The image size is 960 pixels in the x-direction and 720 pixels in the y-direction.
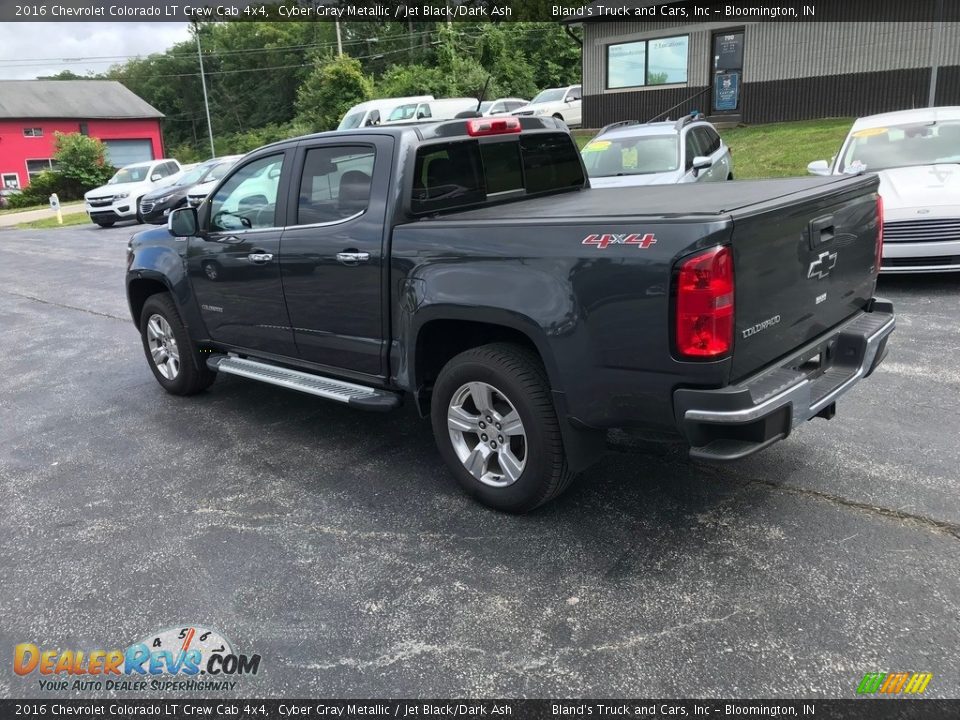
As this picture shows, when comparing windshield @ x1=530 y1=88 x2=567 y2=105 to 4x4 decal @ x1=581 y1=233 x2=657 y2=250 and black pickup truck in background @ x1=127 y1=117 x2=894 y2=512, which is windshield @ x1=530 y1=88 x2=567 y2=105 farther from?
4x4 decal @ x1=581 y1=233 x2=657 y2=250

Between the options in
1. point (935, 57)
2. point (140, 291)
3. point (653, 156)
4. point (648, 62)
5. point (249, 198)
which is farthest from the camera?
point (648, 62)

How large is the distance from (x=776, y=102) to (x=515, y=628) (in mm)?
20816

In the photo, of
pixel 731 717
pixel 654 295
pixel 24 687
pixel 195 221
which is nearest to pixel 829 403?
pixel 654 295

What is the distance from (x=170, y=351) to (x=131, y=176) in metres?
20.0

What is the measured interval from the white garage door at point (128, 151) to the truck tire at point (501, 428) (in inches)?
2229

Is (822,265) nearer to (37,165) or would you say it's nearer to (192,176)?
(192,176)

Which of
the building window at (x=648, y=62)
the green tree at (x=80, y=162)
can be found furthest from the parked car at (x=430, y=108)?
the green tree at (x=80, y=162)

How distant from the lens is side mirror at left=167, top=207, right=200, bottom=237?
548 centimetres

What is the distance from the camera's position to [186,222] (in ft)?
18.0

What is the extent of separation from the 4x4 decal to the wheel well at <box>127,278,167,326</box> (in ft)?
13.7

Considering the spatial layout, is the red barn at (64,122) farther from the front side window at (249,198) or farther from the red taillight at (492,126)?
the red taillight at (492,126)

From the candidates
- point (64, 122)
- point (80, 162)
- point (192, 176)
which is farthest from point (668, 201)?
point (64, 122)

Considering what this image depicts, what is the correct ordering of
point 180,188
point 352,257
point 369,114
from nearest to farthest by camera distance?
point 352,257 → point 180,188 → point 369,114

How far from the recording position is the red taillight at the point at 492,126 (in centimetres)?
455
